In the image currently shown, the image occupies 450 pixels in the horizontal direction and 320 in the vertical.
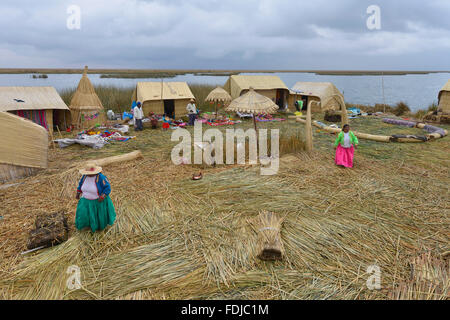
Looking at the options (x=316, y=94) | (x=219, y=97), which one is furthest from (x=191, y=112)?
(x=316, y=94)

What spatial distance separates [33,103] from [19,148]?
4810 millimetres

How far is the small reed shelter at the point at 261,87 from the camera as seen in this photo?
15377 mm

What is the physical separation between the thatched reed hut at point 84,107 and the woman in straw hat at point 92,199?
8353mm

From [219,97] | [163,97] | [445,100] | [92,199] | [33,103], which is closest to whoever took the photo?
[92,199]

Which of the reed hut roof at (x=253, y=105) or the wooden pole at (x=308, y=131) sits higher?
the reed hut roof at (x=253, y=105)

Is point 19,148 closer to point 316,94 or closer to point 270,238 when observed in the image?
point 270,238

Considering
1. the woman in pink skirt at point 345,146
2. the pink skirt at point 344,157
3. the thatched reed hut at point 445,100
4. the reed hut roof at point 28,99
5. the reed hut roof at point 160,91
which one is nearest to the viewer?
the woman in pink skirt at point 345,146

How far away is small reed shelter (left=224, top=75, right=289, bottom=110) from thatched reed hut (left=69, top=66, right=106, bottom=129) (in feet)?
24.1

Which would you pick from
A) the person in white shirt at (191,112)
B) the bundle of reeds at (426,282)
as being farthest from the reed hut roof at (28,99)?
the bundle of reeds at (426,282)

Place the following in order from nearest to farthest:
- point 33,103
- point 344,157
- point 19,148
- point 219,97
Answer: point 19,148, point 344,157, point 33,103, point 219,97

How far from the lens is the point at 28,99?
9398 millimetres

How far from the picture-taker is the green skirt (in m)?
3.43

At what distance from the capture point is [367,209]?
418 centimetres

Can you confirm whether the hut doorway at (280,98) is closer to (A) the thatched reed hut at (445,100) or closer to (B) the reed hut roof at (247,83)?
(B) the reed hut roof at (247,83)
